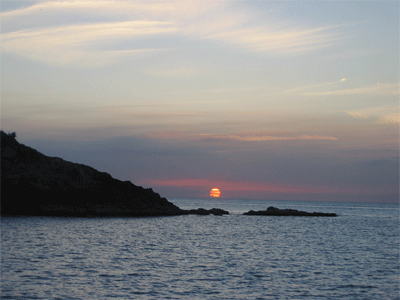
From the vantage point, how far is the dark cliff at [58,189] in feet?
287

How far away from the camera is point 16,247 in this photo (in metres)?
39.6

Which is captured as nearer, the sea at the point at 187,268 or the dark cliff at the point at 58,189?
the sea at the point at 187,268

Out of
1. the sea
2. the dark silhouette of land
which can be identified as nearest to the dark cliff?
the dark silhouette of land

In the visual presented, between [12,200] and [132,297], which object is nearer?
[132,297]

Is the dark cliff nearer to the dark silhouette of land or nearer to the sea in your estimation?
the dark silhouette of land

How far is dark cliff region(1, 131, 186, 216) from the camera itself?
87438 millimetres

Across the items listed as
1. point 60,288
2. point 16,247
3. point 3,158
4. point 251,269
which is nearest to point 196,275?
point 251,269

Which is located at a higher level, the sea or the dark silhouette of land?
the dark silhouette of land

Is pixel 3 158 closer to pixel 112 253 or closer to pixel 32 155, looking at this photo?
pixel 32 155

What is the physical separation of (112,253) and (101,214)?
189ft

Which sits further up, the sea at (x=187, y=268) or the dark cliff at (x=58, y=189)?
the dark cliff at (x=58, y=189)

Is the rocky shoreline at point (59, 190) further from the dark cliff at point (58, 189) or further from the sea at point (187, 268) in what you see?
the sea at point (187, 268)

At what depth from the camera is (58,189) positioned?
302 ft

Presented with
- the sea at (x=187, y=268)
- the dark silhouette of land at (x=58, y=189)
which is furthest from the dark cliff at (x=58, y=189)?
the sea at (x=187, y=268)
